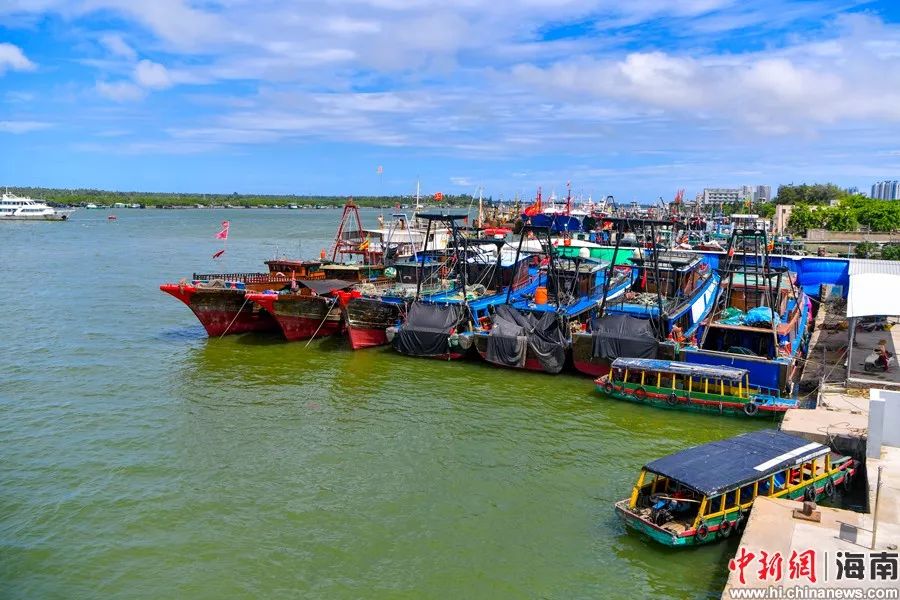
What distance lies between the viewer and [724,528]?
14203 millimetres

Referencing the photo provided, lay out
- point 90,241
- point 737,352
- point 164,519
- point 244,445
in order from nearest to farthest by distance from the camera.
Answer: point 164,519, point 244,445, point 737,352, point 90,241

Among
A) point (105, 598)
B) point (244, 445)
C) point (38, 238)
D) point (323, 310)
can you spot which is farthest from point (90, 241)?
point (105, 598)

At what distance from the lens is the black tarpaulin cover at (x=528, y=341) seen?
2736 cm

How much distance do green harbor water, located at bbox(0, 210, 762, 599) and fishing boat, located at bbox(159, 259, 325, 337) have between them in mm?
1405

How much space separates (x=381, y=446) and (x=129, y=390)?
1098cm

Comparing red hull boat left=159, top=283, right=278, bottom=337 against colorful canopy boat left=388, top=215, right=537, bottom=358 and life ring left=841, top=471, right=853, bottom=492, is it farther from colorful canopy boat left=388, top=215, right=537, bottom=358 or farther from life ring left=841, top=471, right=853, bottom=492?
life ring left=841, top=471, right=853, bottom=492

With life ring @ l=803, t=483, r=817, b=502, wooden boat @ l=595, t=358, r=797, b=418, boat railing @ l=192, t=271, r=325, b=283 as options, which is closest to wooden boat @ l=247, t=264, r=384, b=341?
boat railing @ l=192, t=271, r=325, b=283

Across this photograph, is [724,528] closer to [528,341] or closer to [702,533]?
[702,533]

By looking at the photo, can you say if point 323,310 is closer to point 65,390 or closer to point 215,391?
point 215,391

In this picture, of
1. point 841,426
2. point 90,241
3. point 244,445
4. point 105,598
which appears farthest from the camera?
point 90,241

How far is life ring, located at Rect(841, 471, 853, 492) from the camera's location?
16555 millimetres

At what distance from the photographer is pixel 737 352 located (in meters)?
25.3

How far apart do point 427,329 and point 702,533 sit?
671 inches

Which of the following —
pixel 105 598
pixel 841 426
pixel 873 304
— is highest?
pixel 873 304
